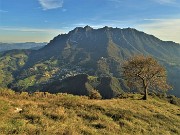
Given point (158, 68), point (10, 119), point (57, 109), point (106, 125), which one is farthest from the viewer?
point (158, 68)

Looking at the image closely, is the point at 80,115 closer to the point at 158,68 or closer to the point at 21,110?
the point at 21,110

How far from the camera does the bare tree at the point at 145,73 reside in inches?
2363

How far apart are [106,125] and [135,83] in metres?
42.4

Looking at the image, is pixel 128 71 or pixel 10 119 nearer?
pixel 10 119

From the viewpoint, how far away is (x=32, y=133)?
16625 millimetres

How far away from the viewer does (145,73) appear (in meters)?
60.8

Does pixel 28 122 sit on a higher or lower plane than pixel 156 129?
higher

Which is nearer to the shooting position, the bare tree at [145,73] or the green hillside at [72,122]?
the green hillside at [72,122]

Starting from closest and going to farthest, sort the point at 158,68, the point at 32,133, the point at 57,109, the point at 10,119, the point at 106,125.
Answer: the point at 32,133
the point at 10,119
the point at 106,125
the point at 57,109
the point at 158,68

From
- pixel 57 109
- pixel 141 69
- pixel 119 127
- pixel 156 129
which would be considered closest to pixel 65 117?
pixel 57 109

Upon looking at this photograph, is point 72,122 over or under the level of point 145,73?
under

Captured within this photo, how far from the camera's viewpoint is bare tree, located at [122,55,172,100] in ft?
197

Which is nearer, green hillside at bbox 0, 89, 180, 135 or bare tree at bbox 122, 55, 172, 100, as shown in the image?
green hillside at bbox 0, 89, 180, 135

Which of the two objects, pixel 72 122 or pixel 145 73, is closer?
pixel 72 122
